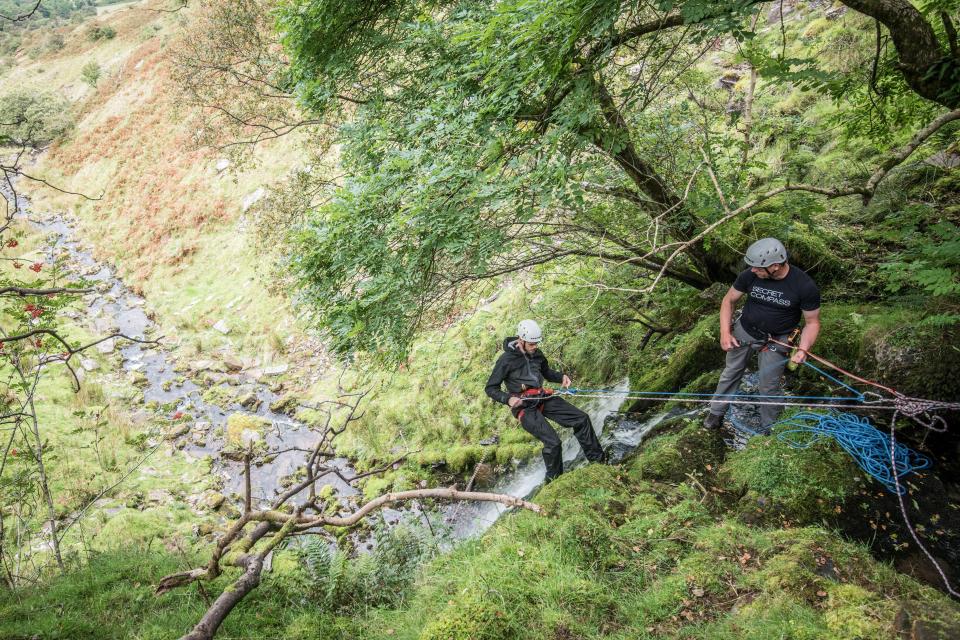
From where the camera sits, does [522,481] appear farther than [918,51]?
Yes

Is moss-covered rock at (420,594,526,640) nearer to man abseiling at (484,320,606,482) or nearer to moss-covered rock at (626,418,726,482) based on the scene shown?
moss-covered rock at (626,418,726,482)

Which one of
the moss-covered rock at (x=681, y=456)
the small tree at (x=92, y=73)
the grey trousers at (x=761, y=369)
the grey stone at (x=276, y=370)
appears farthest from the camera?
the small tree at (x=92, y=73)

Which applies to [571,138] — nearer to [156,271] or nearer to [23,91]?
[156,271]

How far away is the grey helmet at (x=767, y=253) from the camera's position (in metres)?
4.73

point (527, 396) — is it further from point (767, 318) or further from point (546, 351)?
point (546, 351)

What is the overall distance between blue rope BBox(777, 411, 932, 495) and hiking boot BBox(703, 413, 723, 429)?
702mm

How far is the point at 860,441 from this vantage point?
4.79 metres

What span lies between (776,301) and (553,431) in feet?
9.64

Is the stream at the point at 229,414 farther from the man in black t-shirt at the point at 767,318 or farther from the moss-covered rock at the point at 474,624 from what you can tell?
the moss-covered rock at the point at 474,624

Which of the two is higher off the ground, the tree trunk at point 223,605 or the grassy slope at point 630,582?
the tree trunk at point 223,605

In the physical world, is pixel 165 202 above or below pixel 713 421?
above

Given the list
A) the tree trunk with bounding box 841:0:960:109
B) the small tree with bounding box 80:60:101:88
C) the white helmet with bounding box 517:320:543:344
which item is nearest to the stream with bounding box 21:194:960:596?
the white helmet with bounding box 517:320:543:344

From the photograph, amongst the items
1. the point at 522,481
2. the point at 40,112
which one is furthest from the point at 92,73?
the point at 522,481

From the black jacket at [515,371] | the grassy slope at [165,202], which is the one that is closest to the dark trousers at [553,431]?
the black jacket at [515,371]
